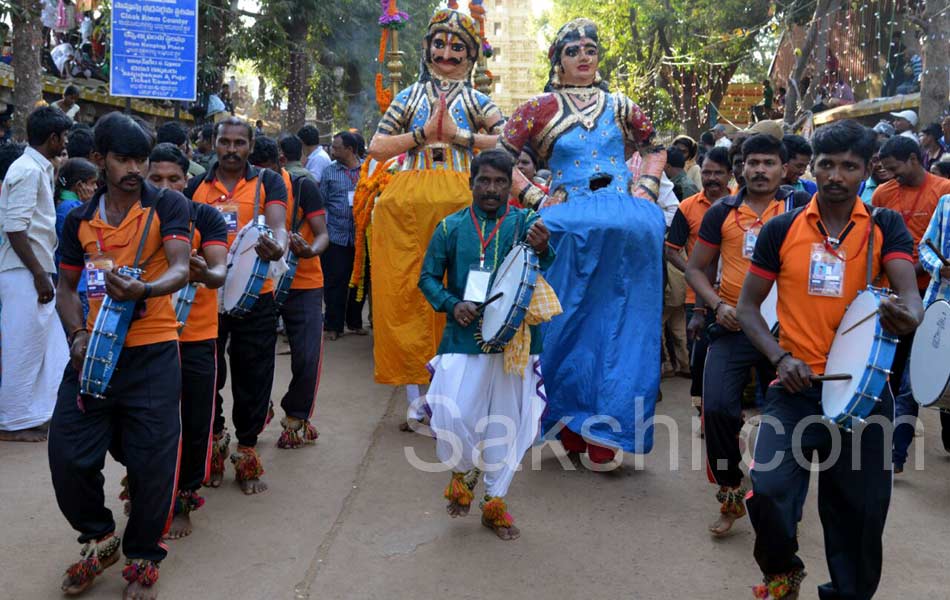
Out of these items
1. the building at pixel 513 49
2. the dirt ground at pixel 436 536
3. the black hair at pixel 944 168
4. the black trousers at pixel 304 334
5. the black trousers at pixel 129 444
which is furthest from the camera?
the building at pixel 513 49

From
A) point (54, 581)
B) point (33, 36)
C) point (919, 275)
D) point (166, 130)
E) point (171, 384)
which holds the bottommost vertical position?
point (54, 581)

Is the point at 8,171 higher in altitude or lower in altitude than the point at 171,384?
higher

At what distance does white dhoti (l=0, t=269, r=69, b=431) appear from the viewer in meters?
6.65

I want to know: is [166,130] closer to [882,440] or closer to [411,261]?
[411,261]

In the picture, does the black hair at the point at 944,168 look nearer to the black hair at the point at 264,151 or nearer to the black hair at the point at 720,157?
the black hair at the point at 720,157

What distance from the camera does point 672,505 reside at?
5609 mm

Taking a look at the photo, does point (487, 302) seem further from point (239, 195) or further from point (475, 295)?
point (239, 195)

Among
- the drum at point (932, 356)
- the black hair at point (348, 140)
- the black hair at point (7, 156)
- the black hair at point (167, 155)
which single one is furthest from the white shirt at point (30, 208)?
the drum at point (932, 356)

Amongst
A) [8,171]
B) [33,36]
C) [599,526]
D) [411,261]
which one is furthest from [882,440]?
[33,36]

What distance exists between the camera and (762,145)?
5.23 meters

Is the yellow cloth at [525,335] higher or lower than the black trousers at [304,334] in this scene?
higher

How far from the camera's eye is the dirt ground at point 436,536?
4.43m

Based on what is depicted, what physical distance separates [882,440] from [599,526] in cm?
192

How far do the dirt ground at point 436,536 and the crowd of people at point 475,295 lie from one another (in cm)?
19
